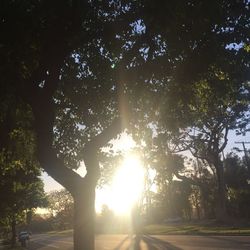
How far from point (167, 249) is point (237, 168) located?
4561 cm

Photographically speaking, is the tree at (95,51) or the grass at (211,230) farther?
the grass at (211,230)

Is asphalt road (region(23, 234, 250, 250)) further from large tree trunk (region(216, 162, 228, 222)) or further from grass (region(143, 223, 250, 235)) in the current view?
large tree trunk (region(216, 162, 228, 222))

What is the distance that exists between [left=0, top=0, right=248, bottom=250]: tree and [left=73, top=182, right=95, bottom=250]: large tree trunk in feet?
0.07

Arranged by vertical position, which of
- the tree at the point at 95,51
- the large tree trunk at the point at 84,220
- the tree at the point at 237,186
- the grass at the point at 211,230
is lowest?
the large tree trunk at the point at 84,220

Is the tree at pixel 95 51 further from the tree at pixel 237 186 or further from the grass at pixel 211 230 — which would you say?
the tree at pixel 237 186

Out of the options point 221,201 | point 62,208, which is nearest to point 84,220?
point 221,201

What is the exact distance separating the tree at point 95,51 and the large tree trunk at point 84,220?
22 mm

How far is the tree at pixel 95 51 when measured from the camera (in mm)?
10320

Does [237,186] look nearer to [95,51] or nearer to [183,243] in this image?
[183,243]

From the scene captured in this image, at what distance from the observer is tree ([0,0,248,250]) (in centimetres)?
1032

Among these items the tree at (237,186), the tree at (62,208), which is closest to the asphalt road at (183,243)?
the tree at (237,186)

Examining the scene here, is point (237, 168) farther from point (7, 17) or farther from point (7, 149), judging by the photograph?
point (7, 17)

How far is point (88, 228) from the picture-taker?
10.4m

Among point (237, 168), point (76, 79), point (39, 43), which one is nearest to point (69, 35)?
point (39, 43)
